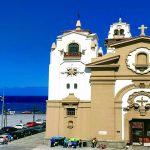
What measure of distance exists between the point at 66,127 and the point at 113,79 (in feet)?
29.5

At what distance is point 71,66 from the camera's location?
51.9m

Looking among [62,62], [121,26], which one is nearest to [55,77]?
[62,62]

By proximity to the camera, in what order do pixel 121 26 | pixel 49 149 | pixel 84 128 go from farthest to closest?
1. pixel 121 26
2. pixel 84 128
3. pixel 49 149

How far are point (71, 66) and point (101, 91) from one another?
5438 mm

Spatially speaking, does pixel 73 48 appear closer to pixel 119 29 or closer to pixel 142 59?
pixel 142 59

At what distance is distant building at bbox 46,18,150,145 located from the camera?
163 feet

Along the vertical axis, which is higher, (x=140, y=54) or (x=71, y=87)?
(x=140, y=54)

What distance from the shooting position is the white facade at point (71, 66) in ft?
169

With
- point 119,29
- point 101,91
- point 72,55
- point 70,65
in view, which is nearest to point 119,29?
point 119,29

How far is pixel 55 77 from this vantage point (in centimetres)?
5225

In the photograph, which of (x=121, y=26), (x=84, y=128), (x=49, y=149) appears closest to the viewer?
(x=49, y=149)

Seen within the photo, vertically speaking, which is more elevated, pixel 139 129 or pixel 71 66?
pixel 71 66

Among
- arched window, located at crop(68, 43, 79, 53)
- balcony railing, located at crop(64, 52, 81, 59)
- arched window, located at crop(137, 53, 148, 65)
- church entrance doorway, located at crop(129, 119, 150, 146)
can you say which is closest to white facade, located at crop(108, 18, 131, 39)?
arched window, located at crop(68, 43, 79, 53)

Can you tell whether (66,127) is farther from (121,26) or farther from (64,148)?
(121,26)
